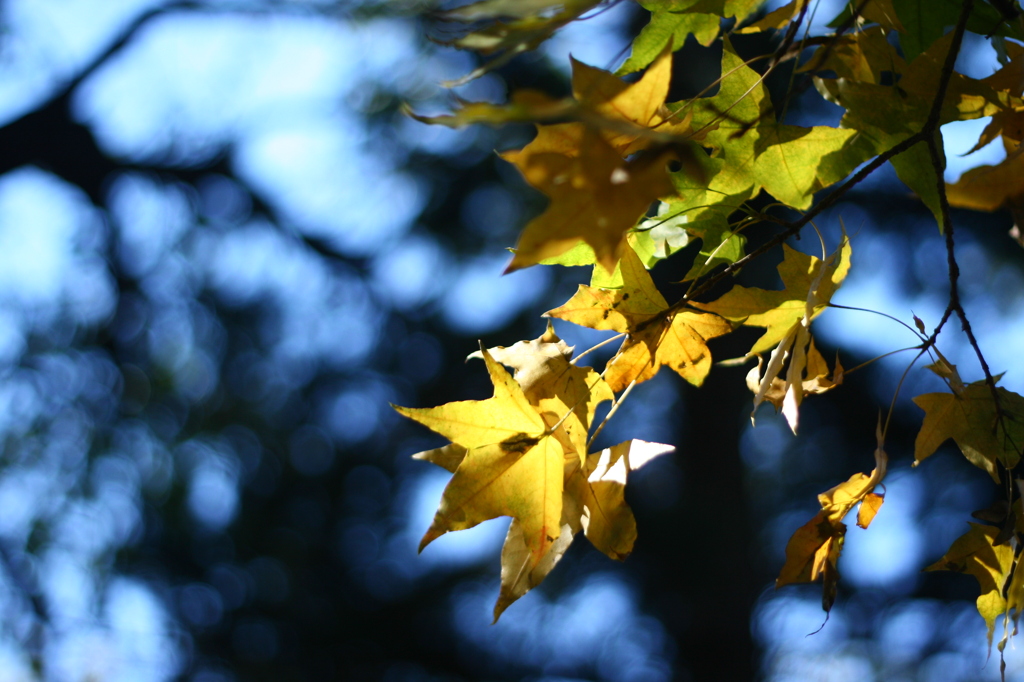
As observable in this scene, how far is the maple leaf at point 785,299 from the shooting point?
37 centimetres

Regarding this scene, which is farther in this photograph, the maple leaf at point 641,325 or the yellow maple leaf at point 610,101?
the maple leaf at point 641,325

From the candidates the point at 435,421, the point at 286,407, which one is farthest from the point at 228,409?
the point at 435,421

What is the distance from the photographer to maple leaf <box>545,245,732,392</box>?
0.37 m

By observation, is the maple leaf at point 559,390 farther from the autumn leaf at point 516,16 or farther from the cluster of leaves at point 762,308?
the autumn leaf at point 516,16

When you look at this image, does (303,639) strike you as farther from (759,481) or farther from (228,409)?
(759,481)

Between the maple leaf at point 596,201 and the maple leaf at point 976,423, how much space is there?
0.95 feet

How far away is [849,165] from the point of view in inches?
15.0

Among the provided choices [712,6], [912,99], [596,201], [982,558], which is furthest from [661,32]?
[982,558]

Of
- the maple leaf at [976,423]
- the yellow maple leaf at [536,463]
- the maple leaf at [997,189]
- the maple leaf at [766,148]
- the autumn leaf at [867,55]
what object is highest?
the autumn leaf at [867,55]

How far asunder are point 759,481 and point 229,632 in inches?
78.4

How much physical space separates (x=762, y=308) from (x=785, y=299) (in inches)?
0.8

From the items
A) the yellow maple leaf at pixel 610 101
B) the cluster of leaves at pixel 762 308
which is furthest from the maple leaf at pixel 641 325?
the yellow maple leaf at pixel 610 101

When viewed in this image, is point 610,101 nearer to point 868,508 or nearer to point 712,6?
point 712,6

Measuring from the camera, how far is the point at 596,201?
21 centimetres
